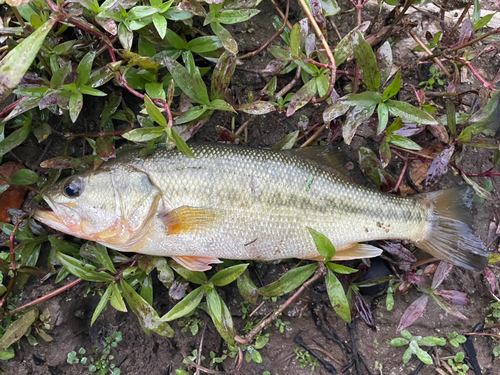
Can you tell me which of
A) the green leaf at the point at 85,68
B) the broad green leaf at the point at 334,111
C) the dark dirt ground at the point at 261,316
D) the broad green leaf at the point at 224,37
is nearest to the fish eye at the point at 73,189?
the dark dirt ground at the point at 261,316

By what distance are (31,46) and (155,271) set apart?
66.8 inches

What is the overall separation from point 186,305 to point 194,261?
0.97 ft

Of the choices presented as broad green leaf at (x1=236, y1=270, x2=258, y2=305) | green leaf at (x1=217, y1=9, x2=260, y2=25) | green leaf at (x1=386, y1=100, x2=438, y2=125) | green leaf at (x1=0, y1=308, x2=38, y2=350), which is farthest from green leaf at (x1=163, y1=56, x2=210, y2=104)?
green leaf at (x1=0, y1=308, x2=38, y2=350)

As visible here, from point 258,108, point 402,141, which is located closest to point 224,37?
point 258,108

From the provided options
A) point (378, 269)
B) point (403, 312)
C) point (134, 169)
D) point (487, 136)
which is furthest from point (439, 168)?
point (134, 169)

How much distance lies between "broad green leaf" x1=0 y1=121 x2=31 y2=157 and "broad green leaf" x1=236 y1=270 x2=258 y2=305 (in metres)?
1.83

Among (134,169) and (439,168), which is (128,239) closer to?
(134,169)

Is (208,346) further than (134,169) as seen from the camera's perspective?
Yes

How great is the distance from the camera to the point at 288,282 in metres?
2.36

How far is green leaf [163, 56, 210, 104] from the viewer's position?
219 centimetres

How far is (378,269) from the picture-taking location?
2684 millimetres

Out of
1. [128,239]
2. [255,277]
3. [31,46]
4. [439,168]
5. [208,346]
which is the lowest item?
[208,346]

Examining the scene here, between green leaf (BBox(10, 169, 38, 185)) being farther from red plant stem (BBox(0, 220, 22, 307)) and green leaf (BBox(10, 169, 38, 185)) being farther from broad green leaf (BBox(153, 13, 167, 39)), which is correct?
broad green leaf (BBox(153, 13, 167, 39))

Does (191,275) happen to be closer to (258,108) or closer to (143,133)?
(143,133)
